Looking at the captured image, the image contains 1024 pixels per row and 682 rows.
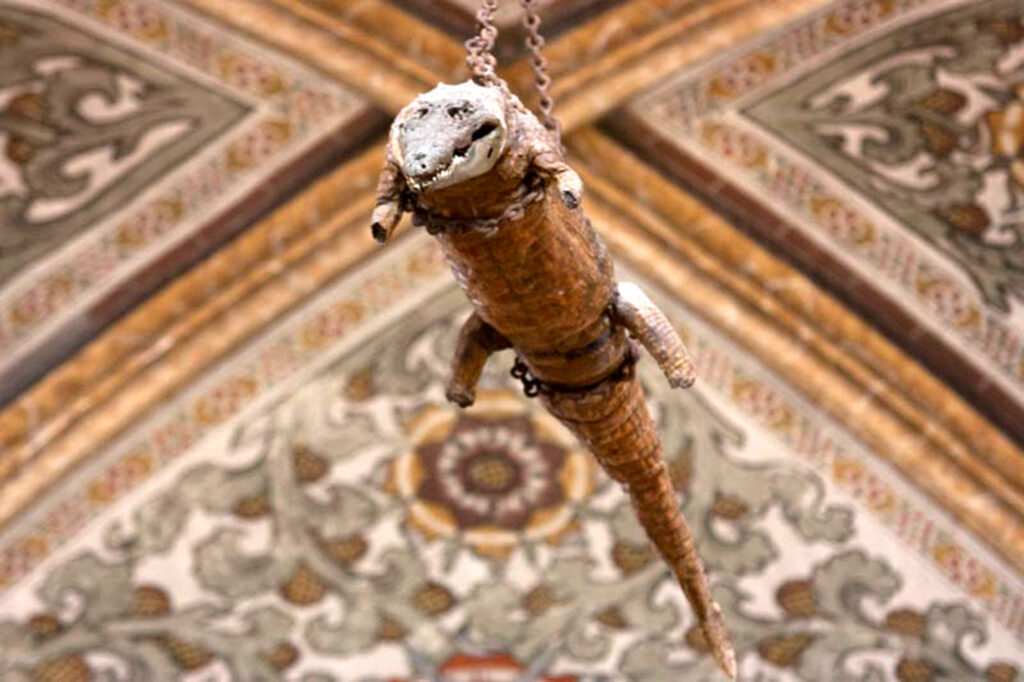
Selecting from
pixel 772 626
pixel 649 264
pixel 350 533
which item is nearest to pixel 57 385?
pixel 350 533

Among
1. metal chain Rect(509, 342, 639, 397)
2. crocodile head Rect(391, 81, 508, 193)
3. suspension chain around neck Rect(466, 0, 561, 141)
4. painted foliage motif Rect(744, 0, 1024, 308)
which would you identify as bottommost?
painted foliage motif Rect(744, 0, 1024, 308)

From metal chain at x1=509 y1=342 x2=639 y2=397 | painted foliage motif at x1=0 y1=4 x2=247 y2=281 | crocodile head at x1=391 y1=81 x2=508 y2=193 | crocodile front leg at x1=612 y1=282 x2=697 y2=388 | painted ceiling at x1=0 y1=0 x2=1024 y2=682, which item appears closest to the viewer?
crocodile head at x1=391 y1=81 x2=508 y2=193

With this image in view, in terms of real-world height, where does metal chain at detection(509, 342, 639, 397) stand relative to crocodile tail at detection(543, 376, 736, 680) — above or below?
above

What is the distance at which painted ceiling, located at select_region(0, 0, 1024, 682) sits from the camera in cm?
600

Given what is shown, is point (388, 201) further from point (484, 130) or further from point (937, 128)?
point (937, 128)

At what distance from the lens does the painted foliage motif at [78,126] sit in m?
5.82

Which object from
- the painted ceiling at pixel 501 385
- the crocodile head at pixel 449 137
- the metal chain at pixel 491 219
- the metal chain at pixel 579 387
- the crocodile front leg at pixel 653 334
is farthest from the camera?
the painted ceiling at pixel 501 385

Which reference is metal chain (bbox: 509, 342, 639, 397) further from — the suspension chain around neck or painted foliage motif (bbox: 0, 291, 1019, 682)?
painted foliage motif (bbox: 0, 291, 1019, 682)

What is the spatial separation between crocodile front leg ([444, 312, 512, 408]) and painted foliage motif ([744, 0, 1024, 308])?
8.15 feet

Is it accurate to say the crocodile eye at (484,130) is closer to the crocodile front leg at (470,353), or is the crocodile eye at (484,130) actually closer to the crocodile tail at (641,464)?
the crocodile front leg at (470,353)

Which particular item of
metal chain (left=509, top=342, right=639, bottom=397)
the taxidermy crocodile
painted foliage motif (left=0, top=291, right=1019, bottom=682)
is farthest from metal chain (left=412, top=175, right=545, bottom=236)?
painted foliage motif (left=0, top=291, right=1019, bottom=682)

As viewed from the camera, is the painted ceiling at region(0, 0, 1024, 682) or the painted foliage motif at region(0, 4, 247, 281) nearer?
the painted foliage motif at region(0, 4, 247, 281)

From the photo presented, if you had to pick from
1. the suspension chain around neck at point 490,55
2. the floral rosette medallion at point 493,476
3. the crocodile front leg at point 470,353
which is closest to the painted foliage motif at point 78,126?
the floral rosette medallion at point 493,476

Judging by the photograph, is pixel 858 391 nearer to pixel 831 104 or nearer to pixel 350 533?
pixel 831 104
